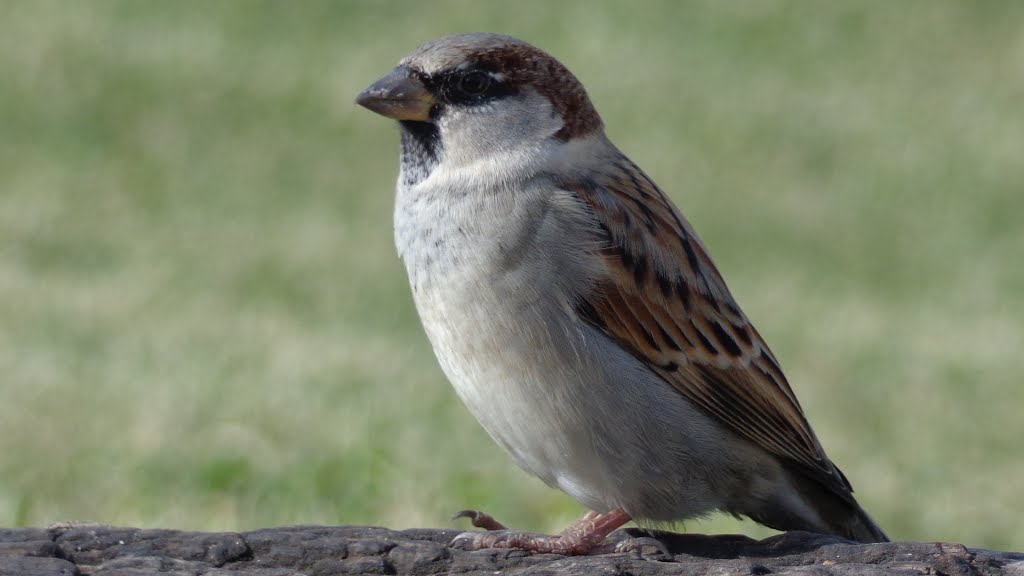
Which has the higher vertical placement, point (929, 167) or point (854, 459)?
point (929, 167)

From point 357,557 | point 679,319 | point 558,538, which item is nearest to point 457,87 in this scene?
point 679,319

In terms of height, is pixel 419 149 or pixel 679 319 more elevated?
pixel 419 149

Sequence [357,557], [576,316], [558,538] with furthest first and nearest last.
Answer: [576,316]
[558,538]
[357,557]

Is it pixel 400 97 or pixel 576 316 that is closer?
pixel 576 316

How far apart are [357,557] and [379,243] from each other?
7.22 metres

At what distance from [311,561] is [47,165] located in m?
8.14

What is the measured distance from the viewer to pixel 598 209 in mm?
4121

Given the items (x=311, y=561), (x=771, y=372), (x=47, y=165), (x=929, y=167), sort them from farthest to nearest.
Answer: (x=929, y=167)
(x=47, y=165)
(x=771, y=372)
(x=311, y=561)

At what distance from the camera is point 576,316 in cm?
395

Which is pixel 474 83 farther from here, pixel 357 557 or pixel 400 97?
pixel 357 557

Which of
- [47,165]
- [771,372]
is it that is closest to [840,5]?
[47,165]

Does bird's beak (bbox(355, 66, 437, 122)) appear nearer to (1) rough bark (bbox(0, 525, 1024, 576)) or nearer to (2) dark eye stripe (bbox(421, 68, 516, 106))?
(2) dark eye stripe (bbox(421, 68, 516, 106))

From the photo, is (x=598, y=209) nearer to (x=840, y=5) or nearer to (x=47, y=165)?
(x=47, y=165)

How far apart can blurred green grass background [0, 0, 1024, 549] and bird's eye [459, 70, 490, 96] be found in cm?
153
